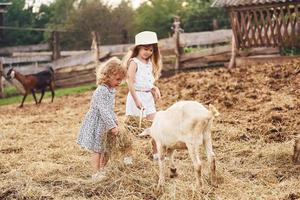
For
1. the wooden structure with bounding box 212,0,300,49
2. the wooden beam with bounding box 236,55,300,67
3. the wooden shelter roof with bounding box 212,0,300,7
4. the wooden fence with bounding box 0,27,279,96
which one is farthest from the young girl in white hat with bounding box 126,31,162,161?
the wooden fence with bounding box 0,27,279,96

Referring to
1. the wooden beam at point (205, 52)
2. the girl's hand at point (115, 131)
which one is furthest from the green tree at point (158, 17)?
the girl's hand at point (115, 131)

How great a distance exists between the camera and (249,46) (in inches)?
622

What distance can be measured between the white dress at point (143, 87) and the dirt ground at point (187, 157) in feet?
1.29

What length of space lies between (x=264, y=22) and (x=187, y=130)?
12.0m

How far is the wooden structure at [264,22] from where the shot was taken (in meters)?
14.9

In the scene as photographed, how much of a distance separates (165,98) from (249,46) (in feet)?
19.3

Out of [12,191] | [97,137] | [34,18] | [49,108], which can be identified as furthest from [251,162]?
[34,18]

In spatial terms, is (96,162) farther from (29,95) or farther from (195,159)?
(29,95)

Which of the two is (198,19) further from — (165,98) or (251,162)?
(251,162)

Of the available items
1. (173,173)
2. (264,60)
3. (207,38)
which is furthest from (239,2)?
(173,173)

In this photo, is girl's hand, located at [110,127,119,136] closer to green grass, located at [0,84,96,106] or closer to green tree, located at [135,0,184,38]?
green grass, located at [0,84,96,106]

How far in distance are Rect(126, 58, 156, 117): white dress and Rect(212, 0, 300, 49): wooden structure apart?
9.71 metres

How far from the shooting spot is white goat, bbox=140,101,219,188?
163 inches

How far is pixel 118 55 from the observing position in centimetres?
1898
